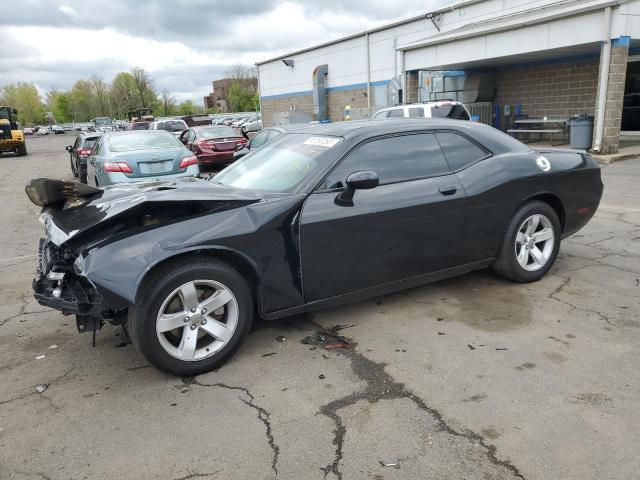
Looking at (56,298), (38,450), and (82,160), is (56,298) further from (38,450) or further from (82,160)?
(82,160)

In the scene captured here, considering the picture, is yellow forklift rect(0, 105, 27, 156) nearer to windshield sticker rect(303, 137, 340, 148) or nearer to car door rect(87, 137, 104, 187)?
car door rect(87, 137, 104, 187)

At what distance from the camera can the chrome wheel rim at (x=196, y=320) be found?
329 centimetres

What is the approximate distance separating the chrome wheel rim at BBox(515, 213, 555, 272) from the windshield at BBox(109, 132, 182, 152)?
6.97 metres

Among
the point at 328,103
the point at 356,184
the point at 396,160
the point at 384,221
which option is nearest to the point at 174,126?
the point at 328,103

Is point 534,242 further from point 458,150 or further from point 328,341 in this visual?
point 328,341

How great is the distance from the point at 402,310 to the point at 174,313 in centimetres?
192

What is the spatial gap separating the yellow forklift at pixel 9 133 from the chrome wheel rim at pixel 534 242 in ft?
106

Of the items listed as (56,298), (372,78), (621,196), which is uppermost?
(372,78)

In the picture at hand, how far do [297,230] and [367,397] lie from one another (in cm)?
122

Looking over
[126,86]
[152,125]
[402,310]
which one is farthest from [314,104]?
[126,86]

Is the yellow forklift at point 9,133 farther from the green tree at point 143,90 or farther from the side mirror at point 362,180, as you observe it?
the green tree at point 143,90

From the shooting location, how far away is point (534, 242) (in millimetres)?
4820

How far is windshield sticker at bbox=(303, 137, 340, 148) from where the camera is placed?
408cm

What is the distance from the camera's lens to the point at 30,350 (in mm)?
3939
